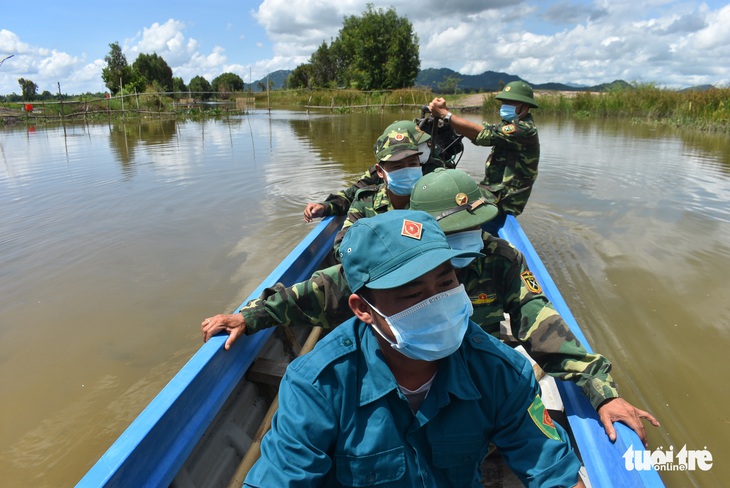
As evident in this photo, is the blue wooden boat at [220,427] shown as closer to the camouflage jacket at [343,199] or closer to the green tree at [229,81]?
the camouflage jacket at [343,199]

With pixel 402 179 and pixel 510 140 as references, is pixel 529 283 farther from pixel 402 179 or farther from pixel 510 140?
pixel 510 140

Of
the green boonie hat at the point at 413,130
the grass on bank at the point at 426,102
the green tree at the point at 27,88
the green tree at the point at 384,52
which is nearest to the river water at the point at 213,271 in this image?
the green boonie hat at the point at 413,130

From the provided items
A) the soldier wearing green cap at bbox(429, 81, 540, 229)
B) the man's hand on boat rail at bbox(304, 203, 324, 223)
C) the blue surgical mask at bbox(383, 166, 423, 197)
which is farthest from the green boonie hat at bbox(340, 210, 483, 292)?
the soldier wearing green cap at bbox(429, 81, 540, 229)

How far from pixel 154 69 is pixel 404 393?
47003 mm

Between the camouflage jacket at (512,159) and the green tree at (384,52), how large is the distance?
1385 inches

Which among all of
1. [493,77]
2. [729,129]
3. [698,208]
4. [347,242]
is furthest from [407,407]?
[493,77]

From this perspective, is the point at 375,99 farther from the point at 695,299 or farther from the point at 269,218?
the point at 695,299

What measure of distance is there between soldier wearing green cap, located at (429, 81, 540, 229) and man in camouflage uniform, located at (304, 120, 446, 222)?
1.18ft

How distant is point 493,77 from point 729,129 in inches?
7480

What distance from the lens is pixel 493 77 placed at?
607 feet

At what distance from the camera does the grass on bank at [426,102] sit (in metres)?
15.5

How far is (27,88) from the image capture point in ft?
98.4

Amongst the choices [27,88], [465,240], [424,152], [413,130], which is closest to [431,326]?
[465,240]

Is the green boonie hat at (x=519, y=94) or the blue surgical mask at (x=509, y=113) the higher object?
the green boonie hat at (x=519, y=94)
